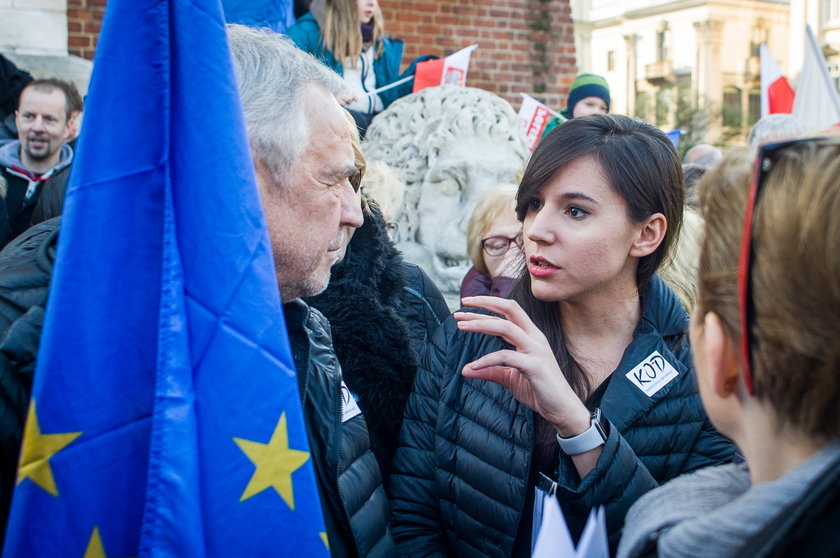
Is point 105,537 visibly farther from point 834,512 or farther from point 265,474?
point 834,512

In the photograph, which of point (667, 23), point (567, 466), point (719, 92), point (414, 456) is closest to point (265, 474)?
point (567, 466)

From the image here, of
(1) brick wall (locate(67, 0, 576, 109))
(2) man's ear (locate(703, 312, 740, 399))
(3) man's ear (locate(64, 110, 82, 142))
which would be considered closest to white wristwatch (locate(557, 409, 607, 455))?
(2) man's ear (locate(703, 312, 740, 399))

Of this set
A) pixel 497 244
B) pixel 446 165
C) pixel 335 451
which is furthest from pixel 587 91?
pixel 335 451

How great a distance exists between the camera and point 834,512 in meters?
0.93

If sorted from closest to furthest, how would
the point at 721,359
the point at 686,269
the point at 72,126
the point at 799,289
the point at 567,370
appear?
the point at 799,289, the point at 721,359, the point at 567,370, the point at 686,269, the point at 72,126

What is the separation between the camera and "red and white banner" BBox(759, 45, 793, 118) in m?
6.66

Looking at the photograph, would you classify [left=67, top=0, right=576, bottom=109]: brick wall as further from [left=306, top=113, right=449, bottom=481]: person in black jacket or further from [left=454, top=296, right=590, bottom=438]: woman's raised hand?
[left=454, top=296, right=590, bottom=438]: woman's raised hand

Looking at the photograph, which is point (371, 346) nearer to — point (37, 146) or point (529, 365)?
point (529, 365)

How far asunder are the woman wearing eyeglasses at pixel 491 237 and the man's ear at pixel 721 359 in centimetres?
194

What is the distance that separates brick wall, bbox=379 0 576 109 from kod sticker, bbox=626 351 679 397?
21.2ft

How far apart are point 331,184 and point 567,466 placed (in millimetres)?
801

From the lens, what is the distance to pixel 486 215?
327cm

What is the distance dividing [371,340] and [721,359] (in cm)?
130

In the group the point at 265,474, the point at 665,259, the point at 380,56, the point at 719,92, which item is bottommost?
the point at 265,474
